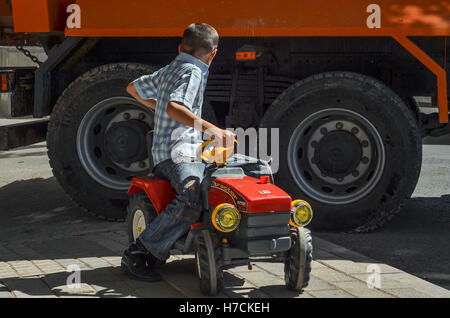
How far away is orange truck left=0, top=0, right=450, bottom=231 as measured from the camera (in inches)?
265

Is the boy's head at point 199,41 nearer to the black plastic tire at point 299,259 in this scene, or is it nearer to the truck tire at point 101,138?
the black plastic tire at point 299,259

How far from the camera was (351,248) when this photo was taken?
6.29m

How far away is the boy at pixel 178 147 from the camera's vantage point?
15.6 ft

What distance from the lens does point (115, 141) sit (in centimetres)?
729

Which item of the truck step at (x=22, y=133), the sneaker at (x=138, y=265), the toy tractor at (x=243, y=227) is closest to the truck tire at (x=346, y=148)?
the toy tractor at (x=243, y=227)

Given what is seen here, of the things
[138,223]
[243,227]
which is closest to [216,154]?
[243,227]

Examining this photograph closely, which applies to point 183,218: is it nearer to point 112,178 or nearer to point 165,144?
point 165,144

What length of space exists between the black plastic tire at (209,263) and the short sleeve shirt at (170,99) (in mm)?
600

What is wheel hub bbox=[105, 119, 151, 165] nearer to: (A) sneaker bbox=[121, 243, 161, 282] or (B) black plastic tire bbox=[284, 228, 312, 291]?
(A) sneaker bbox=[121, 243, 161, 282]

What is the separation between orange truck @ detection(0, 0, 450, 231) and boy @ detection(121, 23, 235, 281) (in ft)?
6.47
